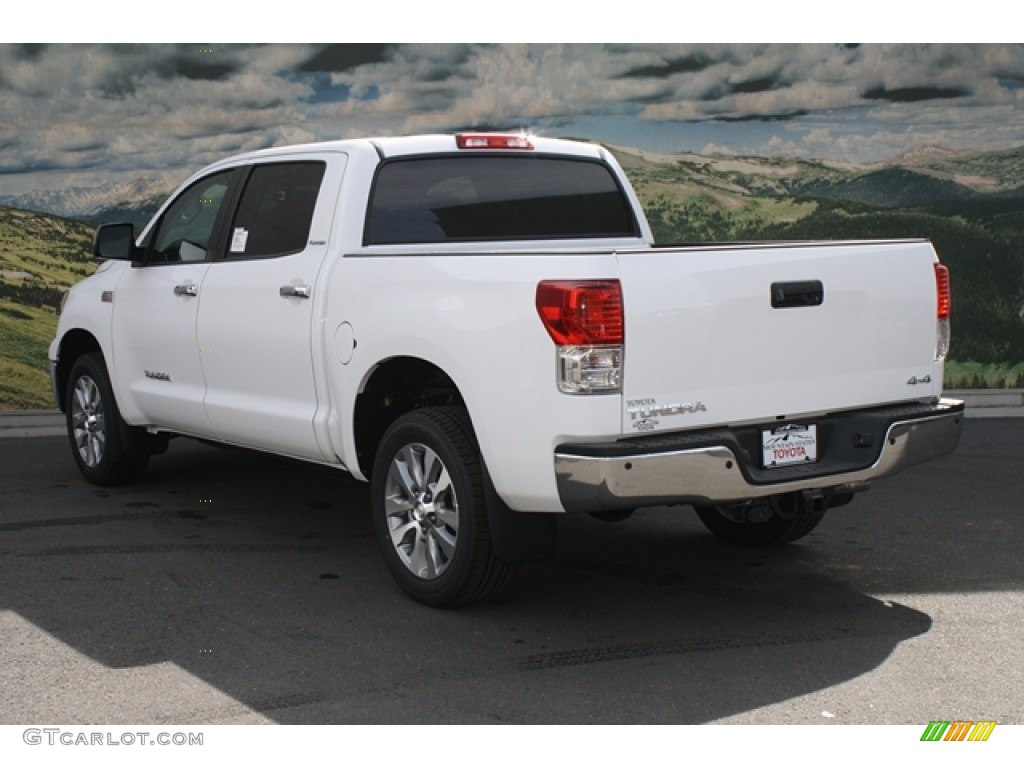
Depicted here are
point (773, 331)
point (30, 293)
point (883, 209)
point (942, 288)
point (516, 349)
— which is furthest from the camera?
point (883, 209)

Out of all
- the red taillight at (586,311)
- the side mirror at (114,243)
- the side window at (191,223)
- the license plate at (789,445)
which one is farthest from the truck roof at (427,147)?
the license plate at (789,445)

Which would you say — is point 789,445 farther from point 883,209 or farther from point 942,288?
point 883,209

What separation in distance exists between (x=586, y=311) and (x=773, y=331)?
2.84ft

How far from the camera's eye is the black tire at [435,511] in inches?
222

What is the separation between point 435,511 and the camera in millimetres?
5863

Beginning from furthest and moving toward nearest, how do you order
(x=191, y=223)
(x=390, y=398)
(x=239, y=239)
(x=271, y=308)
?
(x=191, y=223) → (x=239, y=239) → (x=271, y=308) → (x=390, y=398)

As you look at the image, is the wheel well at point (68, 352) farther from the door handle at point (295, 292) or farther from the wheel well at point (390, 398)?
the wheel well at point (390, 398)

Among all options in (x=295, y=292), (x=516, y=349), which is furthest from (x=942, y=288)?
(x=295, y=292)

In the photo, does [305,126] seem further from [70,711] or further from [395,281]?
[70,711]

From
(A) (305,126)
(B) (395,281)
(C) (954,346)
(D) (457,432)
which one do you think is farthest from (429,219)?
(C) (954,346)

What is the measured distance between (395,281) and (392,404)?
2.31 ft

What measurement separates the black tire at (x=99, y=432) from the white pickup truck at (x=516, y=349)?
738 mm
